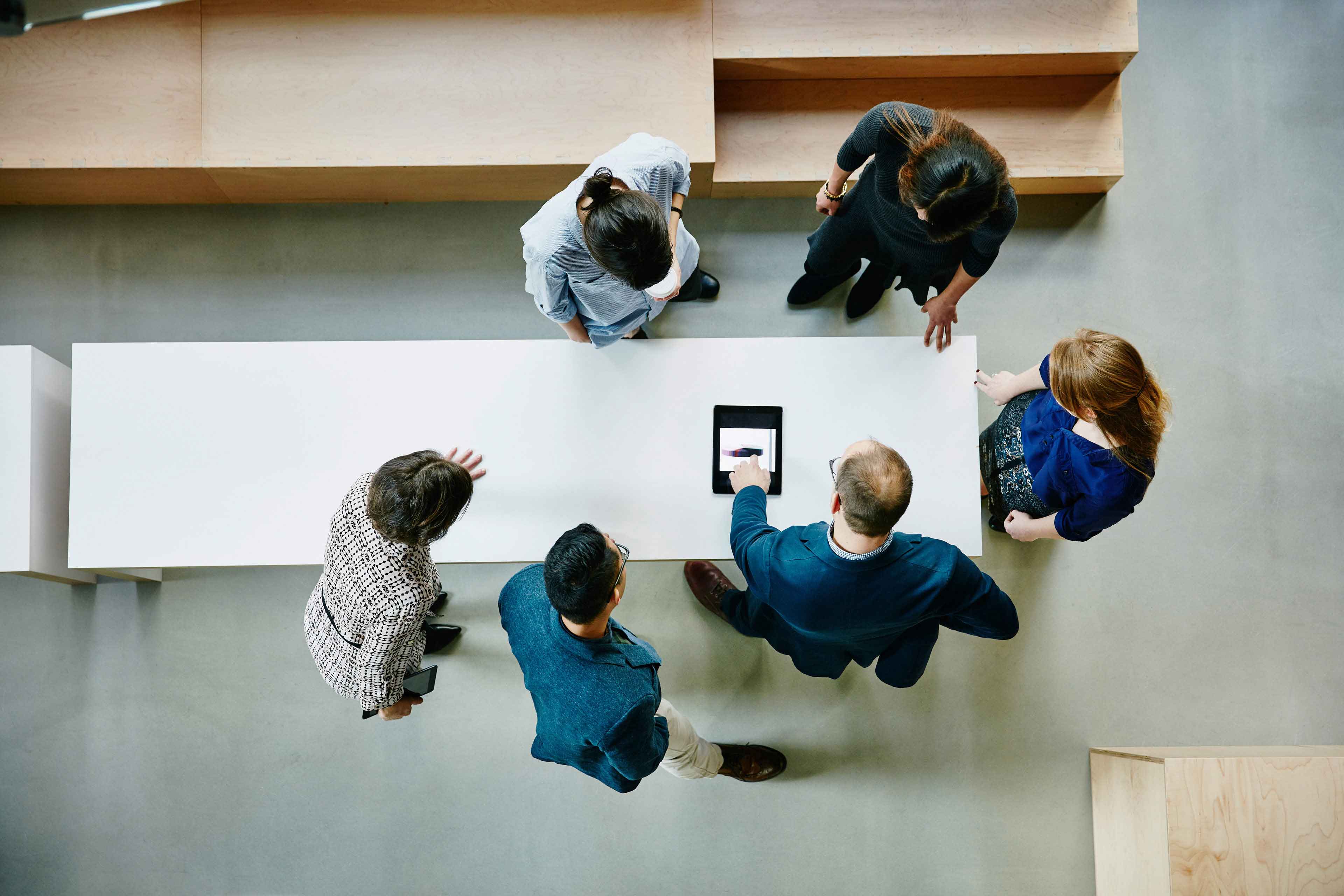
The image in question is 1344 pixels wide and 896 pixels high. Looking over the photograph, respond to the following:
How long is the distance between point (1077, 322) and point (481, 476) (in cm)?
232

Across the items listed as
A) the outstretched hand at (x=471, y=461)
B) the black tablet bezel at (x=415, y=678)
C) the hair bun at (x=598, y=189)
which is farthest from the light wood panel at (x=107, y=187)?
the black tablet bezel at (x=415, y=678)

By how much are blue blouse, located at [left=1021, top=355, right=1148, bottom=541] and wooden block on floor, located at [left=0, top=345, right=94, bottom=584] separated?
8.76ft

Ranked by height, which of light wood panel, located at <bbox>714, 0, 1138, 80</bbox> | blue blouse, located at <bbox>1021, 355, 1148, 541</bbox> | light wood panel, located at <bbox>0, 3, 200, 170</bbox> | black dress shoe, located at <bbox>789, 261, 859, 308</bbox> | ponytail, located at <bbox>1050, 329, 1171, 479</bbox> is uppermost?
light wood panel, located at <bbox>714, 0, 1138, 80</bbox>

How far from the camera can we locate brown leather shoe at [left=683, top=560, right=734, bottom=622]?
8.39 feet

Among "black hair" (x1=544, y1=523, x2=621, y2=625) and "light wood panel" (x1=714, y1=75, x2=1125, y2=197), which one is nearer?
"black hair" (x1=544, y1=523, x2=621, y2=625)

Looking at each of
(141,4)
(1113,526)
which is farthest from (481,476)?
(1113,526)

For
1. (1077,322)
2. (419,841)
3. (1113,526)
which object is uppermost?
(1077,322)

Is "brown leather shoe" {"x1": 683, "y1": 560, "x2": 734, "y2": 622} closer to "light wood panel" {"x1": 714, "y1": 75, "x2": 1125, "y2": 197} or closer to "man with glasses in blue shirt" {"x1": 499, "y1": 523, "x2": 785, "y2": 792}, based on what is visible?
"man with glasses in blue shirt" {"x1": 499, "y1": 523, "x2": 785, "y2": 792}

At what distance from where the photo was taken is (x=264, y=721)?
2.63m

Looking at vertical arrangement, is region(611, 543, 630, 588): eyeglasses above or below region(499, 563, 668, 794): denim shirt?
above

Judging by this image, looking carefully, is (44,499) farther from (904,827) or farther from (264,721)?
(904,827)

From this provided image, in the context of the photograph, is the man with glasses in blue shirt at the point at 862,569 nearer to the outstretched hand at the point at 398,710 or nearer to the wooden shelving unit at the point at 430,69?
the outstretched hand at the point at 398,710

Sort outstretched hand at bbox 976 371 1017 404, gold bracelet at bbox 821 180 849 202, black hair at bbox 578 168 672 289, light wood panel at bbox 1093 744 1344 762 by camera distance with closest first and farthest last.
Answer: black hair at bbox 578 168 672 289 < outstretched hand at bbox 976 371 1017 404 < gold bracelet at bbox 821 180 849 202 < light wood panel at bbox 1093 744 1344 762

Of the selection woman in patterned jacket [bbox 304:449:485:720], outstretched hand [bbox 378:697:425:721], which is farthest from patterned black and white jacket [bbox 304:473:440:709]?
outstretched hand [bbox 378:697:425:721]
